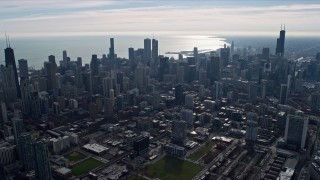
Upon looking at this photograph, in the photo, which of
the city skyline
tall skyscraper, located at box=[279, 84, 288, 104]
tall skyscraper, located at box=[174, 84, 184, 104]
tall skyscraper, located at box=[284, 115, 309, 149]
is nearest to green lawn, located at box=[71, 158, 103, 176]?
the city skyline

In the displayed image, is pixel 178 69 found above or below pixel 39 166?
above

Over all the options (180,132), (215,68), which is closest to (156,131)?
(180,132)

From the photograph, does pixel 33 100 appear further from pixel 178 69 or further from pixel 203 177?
pixel 178 69

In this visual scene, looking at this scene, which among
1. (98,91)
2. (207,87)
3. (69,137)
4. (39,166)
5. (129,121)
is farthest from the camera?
(207,87)

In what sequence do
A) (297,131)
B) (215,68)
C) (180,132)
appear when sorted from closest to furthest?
1. (297,131)
2. (180,132)
3. (215,68)

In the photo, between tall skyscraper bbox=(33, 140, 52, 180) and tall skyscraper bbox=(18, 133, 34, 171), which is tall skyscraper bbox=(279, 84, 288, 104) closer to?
tall skyscraper bbox=(33, 140, 52, 180)

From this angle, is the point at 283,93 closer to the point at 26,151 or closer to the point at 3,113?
the point at 26,151

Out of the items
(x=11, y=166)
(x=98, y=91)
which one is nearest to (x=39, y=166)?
(x=11, y=166)

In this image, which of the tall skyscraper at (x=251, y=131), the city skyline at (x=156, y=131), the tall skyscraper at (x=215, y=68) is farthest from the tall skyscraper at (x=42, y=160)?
the tall skyscraper at (x=215, y=68)
